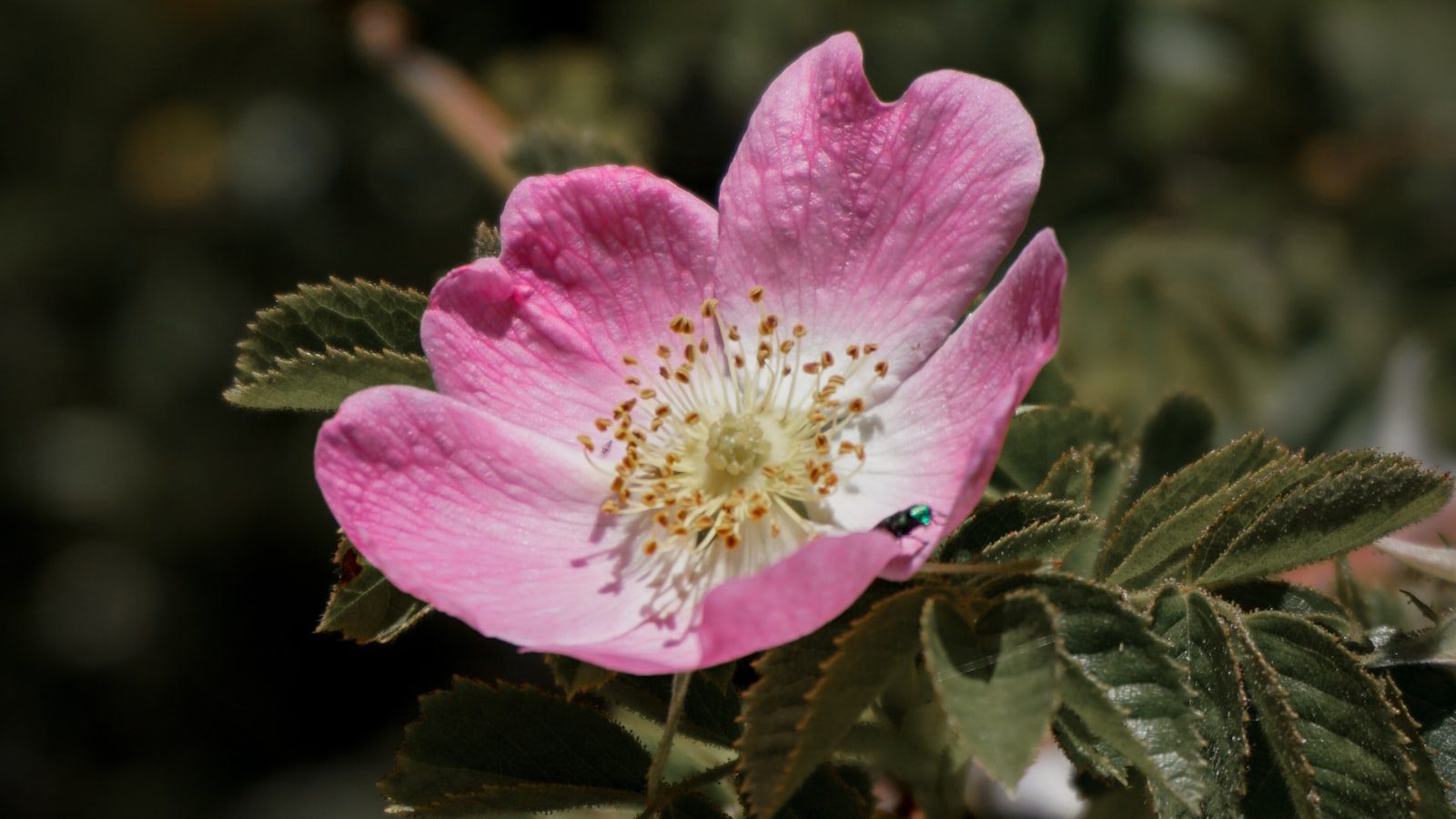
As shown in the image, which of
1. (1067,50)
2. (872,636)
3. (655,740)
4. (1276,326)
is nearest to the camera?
(872,636)

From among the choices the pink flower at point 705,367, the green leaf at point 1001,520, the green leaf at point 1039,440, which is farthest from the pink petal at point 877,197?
the green leaf at point 1001,520

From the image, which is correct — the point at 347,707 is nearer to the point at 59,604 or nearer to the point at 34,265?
the point at 59,604

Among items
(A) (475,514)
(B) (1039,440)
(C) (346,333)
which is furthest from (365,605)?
(B) (1039,440)

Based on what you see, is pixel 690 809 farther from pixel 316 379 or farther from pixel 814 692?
pixel 316 379

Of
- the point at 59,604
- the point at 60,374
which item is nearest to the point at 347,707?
the point at 59,604

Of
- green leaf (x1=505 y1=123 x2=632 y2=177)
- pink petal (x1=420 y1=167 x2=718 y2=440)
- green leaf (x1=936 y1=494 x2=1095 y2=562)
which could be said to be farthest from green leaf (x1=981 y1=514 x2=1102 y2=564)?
green leaf (x1=505 y1=123 x2=632 y2=177)

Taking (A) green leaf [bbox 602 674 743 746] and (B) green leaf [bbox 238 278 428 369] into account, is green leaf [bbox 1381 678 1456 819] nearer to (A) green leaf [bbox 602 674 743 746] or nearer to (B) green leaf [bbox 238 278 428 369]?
(A) green leaf [bbox 602 674 743 746]
